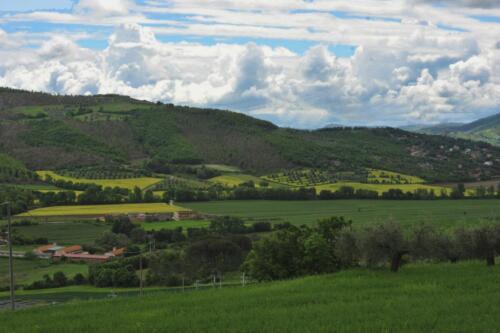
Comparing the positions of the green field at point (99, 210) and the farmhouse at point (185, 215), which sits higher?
the green field at point (99, 210)

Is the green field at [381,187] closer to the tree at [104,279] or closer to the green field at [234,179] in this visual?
the green field at [234,179]

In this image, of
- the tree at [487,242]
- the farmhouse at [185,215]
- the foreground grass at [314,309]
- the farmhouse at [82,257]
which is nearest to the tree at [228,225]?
the farmhouse at [185,215]

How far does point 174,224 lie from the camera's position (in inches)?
3629

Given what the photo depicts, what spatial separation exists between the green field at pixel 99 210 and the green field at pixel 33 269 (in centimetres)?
2435

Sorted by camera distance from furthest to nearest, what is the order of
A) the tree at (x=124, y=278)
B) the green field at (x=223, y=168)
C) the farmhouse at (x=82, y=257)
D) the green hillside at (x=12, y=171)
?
the green field at (x=223, y=168) < the green hillside at (x=12, y=171) < the farmhouse at (x=82, y=257) < the tree at (x=124, y=278)

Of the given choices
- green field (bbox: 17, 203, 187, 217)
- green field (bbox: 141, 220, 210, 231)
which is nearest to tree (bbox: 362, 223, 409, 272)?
green field (bbox: 141, 220, 210, 231)

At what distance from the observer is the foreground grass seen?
22.5 m

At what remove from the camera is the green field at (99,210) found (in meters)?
97.7

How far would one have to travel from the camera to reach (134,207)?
104812mm

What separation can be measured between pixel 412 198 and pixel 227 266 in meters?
61.6

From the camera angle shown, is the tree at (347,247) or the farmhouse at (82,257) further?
the farmhouse at (82,257)

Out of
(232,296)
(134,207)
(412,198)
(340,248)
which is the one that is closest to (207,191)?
(134,207)

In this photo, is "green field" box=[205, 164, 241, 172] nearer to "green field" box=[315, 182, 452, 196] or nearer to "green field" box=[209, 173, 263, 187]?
"green field" box=[209, 173, 263, 187]

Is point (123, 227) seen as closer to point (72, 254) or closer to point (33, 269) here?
point (72, 254)
